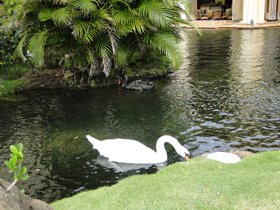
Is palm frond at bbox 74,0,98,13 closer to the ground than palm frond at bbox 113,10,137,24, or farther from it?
farther from it

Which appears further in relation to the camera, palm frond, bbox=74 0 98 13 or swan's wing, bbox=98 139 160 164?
palm frond, bbox=74 0 98 13

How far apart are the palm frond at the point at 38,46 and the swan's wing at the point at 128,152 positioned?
5946 millimetres

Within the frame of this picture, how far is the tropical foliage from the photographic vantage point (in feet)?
33.8

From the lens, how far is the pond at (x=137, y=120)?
19.1 ft

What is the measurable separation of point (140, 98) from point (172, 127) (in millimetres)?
2814

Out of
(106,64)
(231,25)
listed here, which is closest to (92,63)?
(106,64)

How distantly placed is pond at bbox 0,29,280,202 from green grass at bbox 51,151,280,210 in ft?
3.25

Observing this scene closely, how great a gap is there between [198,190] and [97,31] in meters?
7.90

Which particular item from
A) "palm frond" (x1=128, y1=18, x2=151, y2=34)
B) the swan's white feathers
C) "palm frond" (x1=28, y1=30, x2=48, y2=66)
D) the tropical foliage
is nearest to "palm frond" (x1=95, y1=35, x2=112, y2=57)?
the tropical foliage

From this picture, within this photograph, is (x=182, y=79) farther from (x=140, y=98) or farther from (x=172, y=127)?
(x=172, y=127)

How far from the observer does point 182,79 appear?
11820 mm

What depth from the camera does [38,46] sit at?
10695mm

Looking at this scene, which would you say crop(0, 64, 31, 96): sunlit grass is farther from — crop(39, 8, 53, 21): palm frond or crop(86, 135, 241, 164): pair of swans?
crop(86, 135, 241, 164): pair of swans

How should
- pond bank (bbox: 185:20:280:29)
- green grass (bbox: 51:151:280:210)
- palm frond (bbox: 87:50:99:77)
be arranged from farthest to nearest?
pond bank (bbox: 185:20:280:29)
palm frond (bbox: 87:50:99:77)
green grass (bbox: 51:151:280:210)
